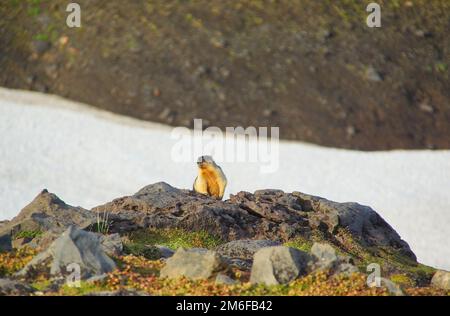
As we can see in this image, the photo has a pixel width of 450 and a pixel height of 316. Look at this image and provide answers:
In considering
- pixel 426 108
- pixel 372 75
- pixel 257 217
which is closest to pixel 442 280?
pixel 257 217

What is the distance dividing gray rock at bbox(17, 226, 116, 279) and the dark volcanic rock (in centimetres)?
367

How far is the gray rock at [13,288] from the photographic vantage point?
12.7 meters

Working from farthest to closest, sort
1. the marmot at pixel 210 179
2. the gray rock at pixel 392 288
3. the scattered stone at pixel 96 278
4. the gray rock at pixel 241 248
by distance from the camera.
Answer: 1. the marmot at pixel 210 179
2. the gray rock at pixel 241 248
3. the scattered stone at pixel 96 278
4. the gray rock at pixel 392 288

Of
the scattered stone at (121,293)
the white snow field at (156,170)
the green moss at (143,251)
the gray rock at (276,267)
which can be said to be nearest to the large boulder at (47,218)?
the green moss at (143,251)

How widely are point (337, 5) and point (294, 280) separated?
27.9 meters

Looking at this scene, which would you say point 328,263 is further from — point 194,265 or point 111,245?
point 111,245

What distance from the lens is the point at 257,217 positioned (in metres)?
18.8

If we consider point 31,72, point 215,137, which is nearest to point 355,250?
point 215,137

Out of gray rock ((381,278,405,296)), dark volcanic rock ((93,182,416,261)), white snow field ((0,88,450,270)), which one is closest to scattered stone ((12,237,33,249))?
dark volcanic rock ((93,182,416,261))

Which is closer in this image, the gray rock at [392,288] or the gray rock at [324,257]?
the gray rock at [392,288]

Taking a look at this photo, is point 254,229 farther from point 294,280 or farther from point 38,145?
point 38,145

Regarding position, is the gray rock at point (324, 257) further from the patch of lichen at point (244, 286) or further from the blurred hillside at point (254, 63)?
the blurred hillside at point (254, 63)

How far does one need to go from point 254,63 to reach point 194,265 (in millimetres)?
24645

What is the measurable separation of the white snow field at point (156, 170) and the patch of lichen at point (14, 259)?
11181mm
